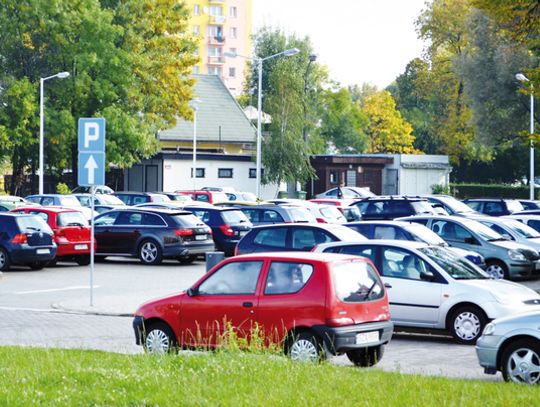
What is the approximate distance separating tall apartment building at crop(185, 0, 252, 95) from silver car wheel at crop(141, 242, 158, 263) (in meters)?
109

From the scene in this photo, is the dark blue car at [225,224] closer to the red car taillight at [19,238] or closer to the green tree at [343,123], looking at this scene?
the red car taillight at [19,238]

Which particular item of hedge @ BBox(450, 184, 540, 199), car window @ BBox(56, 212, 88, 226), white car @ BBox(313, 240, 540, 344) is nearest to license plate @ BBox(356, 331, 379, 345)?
white car @ BBox(313, 240, 540, 344)

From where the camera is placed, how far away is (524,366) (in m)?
11.6

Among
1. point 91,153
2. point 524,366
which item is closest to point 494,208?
point 91,153

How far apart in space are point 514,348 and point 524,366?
233 millimetres

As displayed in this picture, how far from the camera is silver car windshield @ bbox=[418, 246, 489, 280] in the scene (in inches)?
655

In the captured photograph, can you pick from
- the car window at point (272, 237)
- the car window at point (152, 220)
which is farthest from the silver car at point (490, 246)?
the car window at point (152, 220)

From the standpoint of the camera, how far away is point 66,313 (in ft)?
64.5

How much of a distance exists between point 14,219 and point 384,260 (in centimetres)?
1400

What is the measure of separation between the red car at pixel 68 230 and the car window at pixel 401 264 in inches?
578

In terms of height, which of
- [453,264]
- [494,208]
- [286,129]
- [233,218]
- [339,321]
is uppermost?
[286,129]

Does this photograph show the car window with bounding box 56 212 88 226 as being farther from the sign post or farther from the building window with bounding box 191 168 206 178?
the building window with bounding box 191 168 206 178

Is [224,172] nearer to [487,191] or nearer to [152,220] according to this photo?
[487,191]

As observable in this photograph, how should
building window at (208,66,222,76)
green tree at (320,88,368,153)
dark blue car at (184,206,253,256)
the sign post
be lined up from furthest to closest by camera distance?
building window at (208,66,222,76)
green tree at (320,88,368,153)
dark blue car at (184,206,253,256)
the sign post
